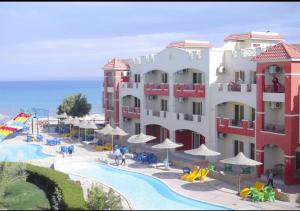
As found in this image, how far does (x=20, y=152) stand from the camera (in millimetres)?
40656

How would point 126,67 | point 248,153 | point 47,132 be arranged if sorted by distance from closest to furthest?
point 248,153, point 126,67, point 47,132

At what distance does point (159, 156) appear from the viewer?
35.0 meters

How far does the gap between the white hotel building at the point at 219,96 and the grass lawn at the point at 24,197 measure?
13445 mm

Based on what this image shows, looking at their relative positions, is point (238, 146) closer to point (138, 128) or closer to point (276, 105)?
point (276, 105)

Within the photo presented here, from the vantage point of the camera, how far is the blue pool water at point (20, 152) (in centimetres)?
3778

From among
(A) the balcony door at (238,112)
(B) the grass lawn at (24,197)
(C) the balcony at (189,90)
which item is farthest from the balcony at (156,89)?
(B) the grass lawn at (24,197)

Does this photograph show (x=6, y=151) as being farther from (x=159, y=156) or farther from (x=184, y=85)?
(x=184, y=85)

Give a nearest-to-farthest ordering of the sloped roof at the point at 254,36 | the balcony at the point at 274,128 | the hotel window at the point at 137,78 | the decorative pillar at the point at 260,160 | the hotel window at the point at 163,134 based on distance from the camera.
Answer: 1. the balcony at the point at 274,128
2. the decorative pillar at the point at 260,160
3. the sloped roof at the point at 254,36
4. the hotel window at the point at 163,134
5. the hotel window at the point at 137,78

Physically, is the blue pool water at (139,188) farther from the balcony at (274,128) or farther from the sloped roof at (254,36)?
the sloped roof at (254,36)

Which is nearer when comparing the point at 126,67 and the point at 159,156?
the point at 159,156

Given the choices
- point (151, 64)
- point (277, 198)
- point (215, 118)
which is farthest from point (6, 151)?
point (277, 198)

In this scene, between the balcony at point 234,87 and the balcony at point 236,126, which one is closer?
the balcony at point 236,126

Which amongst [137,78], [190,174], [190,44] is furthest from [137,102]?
[190,174]

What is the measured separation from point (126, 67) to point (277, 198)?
2643cm
